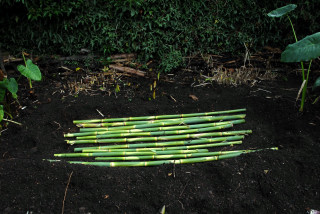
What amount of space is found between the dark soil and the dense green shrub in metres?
0.96

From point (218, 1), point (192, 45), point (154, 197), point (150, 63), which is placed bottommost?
point (154, 197)

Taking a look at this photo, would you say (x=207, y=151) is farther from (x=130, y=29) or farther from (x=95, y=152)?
(x=130, y=29)

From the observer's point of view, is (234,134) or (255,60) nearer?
(234,134)

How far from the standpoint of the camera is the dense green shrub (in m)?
3.67

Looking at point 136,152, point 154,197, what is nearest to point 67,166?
point 136,152

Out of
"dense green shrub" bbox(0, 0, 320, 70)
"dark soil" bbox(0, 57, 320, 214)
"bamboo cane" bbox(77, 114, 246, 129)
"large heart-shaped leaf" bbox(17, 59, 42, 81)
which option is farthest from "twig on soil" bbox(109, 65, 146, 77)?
"large heart-shaped leaf" bbox(17, 59, 42, 81)

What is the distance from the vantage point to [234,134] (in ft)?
9.40

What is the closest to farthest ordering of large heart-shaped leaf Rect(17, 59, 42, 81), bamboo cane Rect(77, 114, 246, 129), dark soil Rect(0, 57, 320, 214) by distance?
dark soil Rect(0, 57, 320, 214) → large heart-shaped leaf Rect(17, 59, 42, 81) → bamboo cane Rect(77, 114, 246, 129)

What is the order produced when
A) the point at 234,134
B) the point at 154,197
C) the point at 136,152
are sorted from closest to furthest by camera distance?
the point at 154,197, the point at 136,152, the point at 234,134

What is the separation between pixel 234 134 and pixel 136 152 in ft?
3.50

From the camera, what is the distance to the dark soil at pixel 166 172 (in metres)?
2.07

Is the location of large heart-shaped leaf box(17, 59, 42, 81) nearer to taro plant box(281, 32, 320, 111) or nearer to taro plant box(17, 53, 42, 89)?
taro plant box(17, 53, 42, 89)

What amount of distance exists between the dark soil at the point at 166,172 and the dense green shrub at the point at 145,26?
0.96m

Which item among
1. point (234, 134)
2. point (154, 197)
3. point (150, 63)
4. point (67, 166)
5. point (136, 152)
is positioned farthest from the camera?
point (150, 63)
